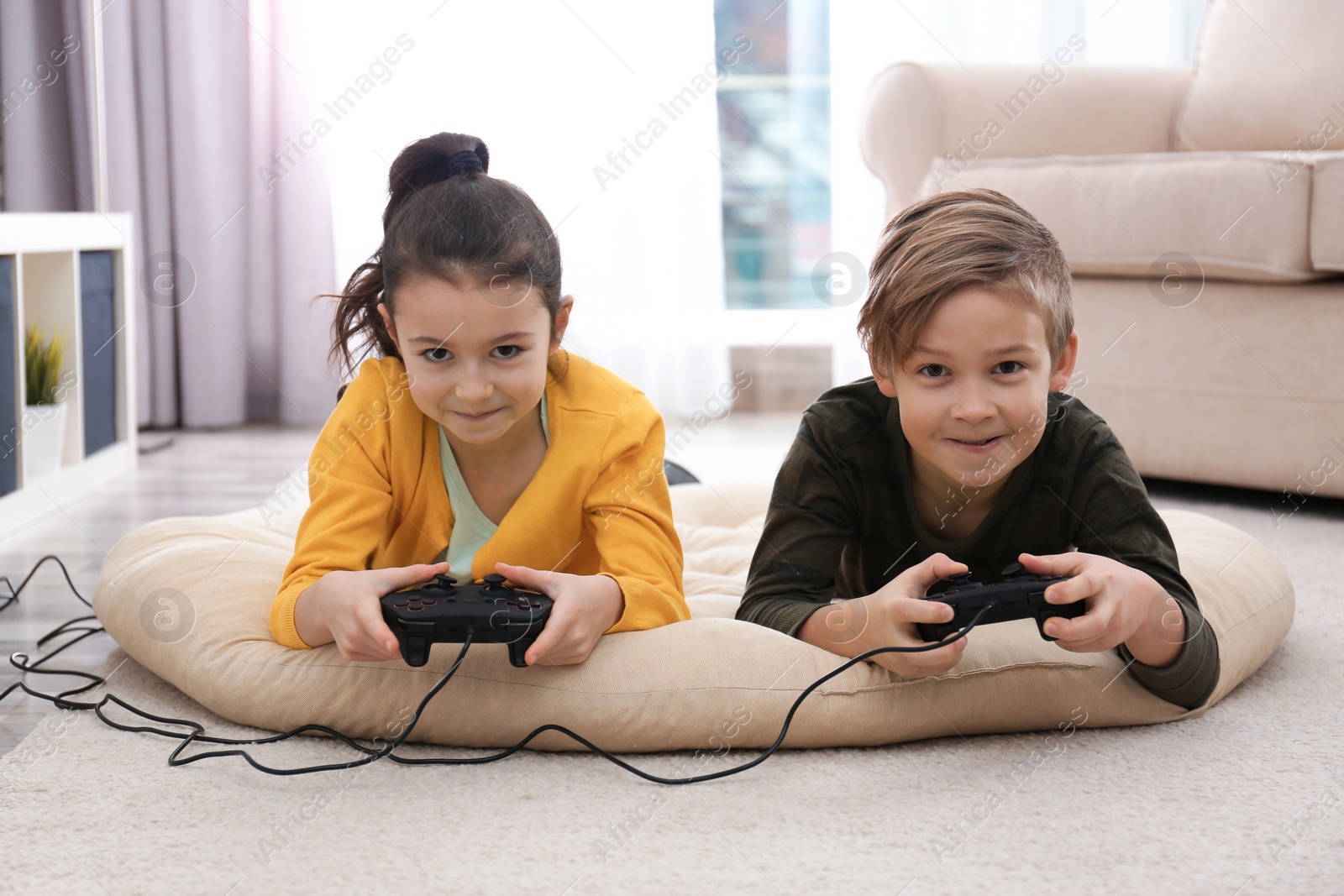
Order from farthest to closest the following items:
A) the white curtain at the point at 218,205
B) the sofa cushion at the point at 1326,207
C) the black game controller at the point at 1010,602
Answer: the white curtain at the point at 218,205, the sofa cushion at the point at 1326,207, the black game controller at the point at 1010,602

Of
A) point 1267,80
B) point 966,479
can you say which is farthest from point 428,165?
point 1267,80

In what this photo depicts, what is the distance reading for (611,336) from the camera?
2.77 m

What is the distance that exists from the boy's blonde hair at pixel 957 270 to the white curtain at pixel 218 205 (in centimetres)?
198

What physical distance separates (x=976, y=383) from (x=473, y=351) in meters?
0.39

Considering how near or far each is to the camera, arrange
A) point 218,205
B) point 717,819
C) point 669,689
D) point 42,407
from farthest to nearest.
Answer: point 218,205, point 42,407, point 669,689, point 717,819

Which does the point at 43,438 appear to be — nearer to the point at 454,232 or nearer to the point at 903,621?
the point at 454,232

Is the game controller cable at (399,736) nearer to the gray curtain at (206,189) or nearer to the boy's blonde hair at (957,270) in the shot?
the boy's blonde hair at (957,270)

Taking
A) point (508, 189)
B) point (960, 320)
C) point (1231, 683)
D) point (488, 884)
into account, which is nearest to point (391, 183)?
point (508, 189)

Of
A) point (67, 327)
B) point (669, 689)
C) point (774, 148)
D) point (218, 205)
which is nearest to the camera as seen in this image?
point (669, 689)

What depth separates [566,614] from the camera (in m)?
0.87

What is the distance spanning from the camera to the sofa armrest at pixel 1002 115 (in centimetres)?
205

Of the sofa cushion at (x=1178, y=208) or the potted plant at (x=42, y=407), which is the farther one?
the potted plant at (x=42, y=407)

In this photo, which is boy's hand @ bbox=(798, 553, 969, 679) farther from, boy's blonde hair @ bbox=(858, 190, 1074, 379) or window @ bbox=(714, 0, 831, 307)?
window @ bbox=(714, 0, 831, 307)

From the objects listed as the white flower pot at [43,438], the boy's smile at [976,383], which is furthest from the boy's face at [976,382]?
the white flower pot at [43,438]
